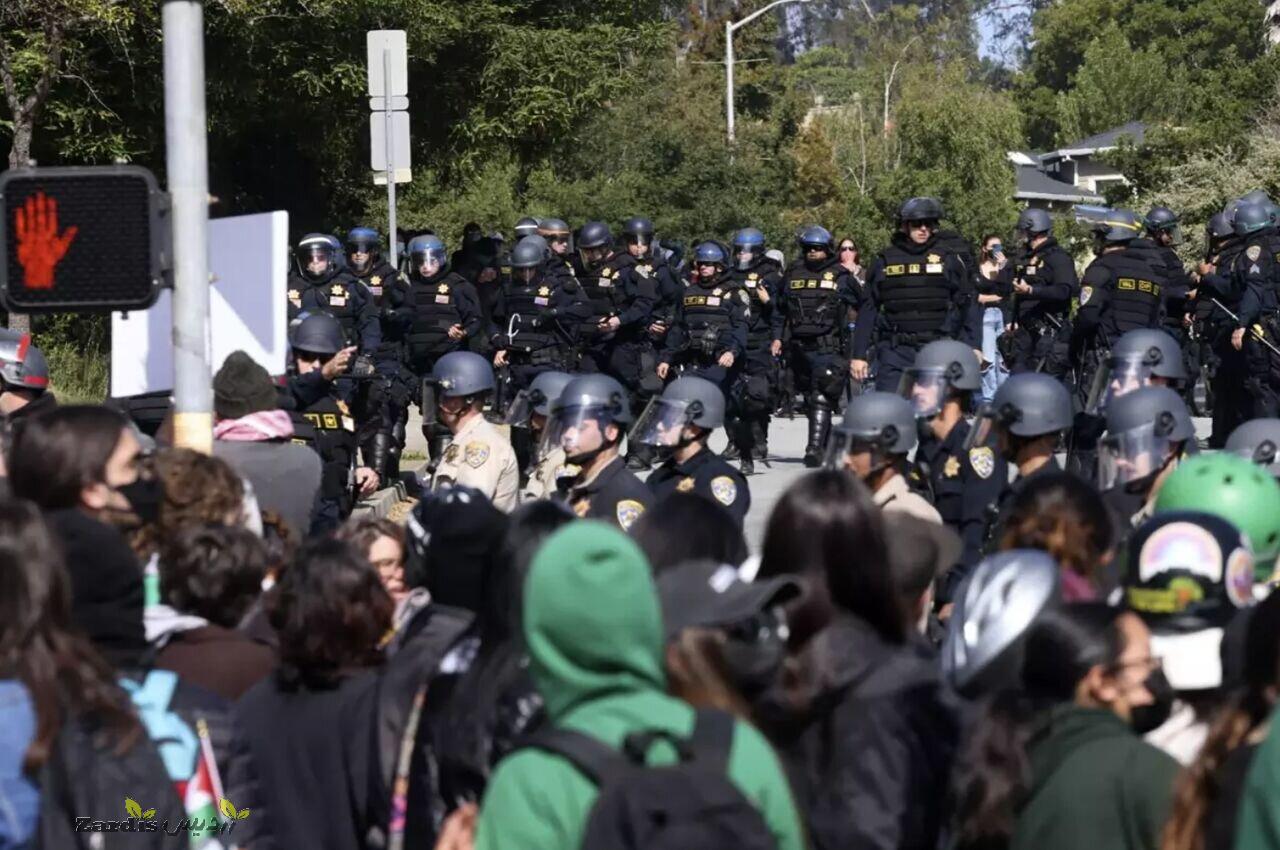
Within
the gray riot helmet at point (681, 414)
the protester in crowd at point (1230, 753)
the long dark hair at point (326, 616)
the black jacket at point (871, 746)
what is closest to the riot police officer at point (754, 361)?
the gray riot helmet at point (681, 414)

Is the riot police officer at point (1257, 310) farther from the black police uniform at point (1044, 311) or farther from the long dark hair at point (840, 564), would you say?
the long dark hair at point (840, 564)

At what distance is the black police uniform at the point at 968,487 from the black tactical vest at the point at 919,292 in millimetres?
5984

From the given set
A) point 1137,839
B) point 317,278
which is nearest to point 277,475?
point 1137,839

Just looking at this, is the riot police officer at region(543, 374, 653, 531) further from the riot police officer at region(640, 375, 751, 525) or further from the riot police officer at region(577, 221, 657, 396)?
the riot police officer at region(577, 221, 657, 396)

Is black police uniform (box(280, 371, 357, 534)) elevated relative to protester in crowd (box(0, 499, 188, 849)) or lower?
lower

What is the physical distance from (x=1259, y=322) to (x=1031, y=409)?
783cm

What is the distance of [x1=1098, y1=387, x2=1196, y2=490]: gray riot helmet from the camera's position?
764 centimetres

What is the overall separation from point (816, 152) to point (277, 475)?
1870 inches

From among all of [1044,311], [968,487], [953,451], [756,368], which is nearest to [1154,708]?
[968,487]

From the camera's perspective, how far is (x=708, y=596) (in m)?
3.88

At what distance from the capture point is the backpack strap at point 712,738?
10.7 ft

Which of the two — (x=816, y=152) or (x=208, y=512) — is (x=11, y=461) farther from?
(x=816, y=152)

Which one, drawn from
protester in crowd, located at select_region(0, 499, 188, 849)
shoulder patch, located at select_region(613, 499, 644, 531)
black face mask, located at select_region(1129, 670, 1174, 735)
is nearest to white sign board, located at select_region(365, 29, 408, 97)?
shoulder patch, located at select_region(613, 499, 644, 531)

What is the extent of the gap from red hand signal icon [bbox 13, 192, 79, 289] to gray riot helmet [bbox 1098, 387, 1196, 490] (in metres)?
3.73
